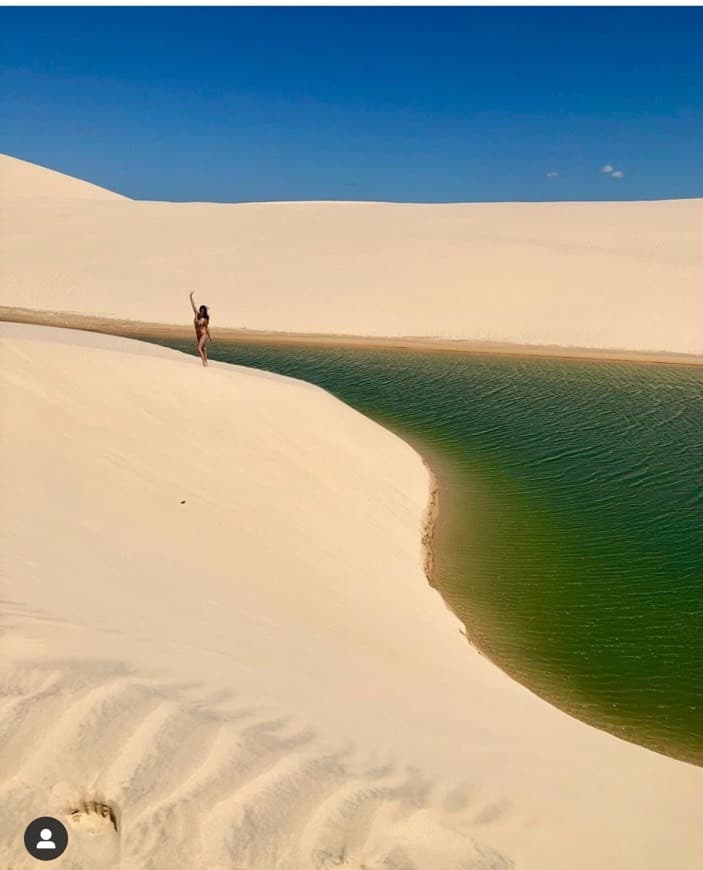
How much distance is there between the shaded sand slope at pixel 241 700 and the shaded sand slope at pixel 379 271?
2431 centimetres

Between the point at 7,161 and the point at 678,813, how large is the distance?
91851 mm

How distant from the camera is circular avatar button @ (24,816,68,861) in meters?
2.62

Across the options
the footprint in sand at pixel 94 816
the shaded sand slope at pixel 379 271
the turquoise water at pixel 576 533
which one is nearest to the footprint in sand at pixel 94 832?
the footprint in sand at pixel 94 816

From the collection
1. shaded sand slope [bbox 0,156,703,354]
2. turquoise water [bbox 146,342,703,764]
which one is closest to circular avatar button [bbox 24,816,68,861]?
turquoise water [bbox 146,342,703,764]

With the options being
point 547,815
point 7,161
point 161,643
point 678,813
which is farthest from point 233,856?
point 7,161

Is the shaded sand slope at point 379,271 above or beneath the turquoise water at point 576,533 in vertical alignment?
above

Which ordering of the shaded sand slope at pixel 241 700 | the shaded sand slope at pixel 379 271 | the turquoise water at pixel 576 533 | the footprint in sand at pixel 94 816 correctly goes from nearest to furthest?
the footprint in sand at pixel 94 816
the shaded sand slope at pixel 241 700
the turquoise water at pixel 576 533
the shaded sand slope at pixel 379 271

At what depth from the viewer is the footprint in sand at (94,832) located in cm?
266

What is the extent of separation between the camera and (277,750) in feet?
10.9

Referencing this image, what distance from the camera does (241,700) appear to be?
3.64m

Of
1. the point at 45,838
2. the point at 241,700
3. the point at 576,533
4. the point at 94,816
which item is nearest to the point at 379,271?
the point at 576,533

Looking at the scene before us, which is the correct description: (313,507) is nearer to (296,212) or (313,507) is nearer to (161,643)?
(161,643)

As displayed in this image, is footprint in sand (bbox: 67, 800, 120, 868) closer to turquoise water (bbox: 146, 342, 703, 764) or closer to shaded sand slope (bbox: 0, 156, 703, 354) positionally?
turquoise water (bbox: 146, 342, 703, 764)

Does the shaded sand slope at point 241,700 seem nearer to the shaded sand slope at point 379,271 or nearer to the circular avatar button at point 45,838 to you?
the circular avatar button at point 45,838
